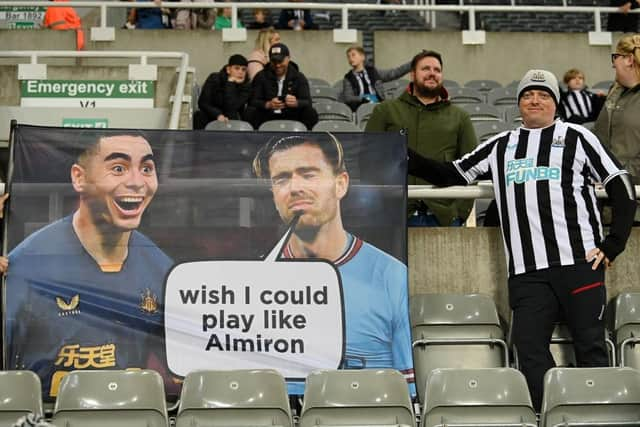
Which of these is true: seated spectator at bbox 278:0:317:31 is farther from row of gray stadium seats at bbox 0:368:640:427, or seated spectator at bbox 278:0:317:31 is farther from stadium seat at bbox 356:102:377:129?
row of gray stadium seats at bbox 0:368:640:427

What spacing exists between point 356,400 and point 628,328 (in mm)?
1954

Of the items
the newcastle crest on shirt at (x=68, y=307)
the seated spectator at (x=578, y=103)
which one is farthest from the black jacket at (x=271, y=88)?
the newcastle crest on shirt at (x=68, y=307)

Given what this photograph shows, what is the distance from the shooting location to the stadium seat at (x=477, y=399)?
20.5 feet

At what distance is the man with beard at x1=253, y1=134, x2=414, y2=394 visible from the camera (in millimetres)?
6914

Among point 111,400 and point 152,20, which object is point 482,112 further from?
point 111,400

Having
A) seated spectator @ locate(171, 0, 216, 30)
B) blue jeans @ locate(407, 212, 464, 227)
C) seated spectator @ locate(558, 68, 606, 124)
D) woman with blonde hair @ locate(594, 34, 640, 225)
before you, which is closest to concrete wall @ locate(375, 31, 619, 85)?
seated spectator @ locate(171, 0, 216, 30)

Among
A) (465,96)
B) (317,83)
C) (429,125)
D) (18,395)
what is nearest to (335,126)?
(465,96)

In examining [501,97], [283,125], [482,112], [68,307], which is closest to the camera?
[68,307]

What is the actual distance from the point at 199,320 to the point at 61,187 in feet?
3.52

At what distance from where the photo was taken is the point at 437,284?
7754mm

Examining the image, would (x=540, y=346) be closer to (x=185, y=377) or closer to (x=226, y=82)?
(x=185, y=377)

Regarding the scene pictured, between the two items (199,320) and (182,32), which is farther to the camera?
(182,32)

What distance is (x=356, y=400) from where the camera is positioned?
6.31 m

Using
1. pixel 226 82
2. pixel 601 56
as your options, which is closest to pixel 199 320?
pixel 226 82
